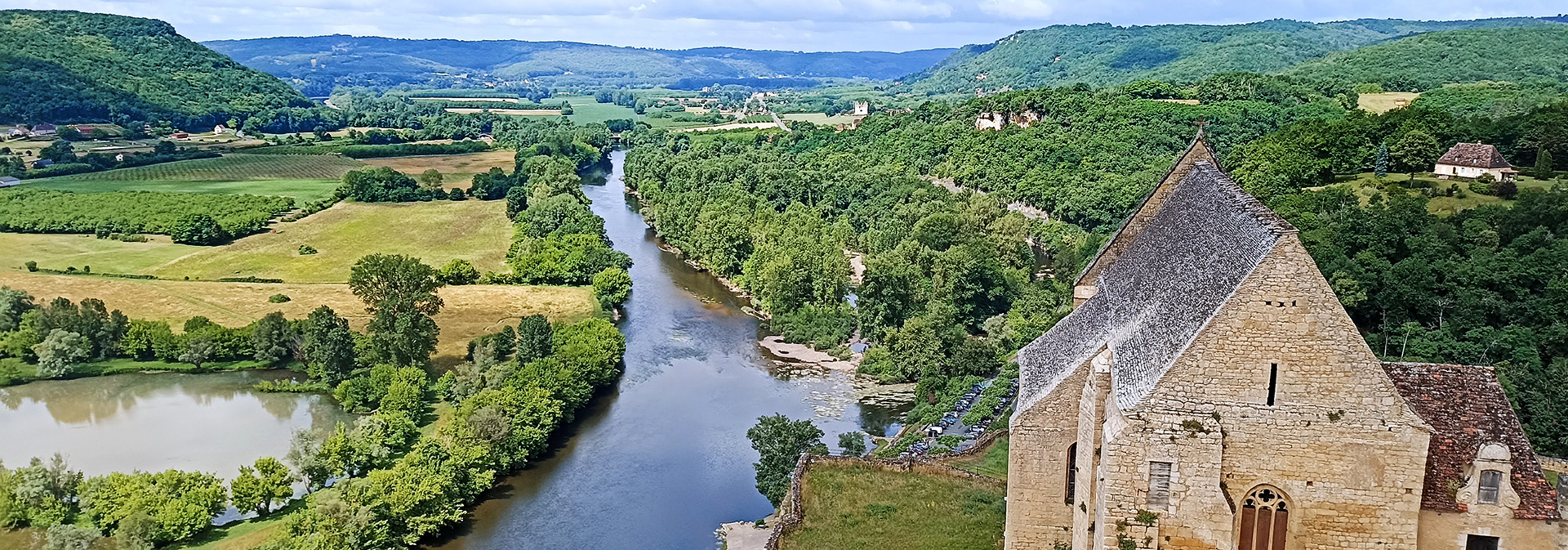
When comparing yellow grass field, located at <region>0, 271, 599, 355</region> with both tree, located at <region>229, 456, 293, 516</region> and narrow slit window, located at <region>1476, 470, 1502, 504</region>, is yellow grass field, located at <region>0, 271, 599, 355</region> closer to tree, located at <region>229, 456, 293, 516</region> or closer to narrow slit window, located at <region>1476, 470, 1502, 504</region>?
tree, located at <region>229, 456, 293, 516</region>

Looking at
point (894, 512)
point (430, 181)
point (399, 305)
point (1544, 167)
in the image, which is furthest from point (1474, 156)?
point (430, 181)

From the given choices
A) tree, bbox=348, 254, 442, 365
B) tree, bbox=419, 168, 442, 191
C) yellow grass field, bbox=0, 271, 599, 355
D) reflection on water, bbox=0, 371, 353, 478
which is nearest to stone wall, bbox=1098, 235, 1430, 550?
reflection on water, bbox=0, 371, 353, 478

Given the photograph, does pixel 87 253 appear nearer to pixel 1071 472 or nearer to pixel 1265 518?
pixel 1071 472

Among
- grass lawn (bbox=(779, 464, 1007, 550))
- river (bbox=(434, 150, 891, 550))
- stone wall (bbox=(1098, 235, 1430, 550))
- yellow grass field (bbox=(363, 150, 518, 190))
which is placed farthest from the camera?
yellow grass field (bbox=(363, 150, 518, 190))

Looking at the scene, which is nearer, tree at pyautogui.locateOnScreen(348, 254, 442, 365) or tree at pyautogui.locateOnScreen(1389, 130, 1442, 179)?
tree at pyautogui.locateOnScreen(348, 254, 442, 365)

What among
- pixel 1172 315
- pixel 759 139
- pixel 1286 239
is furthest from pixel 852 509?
pixel 759 139

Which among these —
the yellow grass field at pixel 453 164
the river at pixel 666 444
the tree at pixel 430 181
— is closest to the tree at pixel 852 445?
the river at pixel 666 444

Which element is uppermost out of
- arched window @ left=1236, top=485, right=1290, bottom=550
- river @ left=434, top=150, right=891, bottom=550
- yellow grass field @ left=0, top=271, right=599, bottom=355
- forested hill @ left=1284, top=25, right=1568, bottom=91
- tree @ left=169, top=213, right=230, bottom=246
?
forested hill @ left=1284, top=25, right=1568, bottom=91

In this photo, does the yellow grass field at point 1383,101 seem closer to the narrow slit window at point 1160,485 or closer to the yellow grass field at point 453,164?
the narrow slit window at point 1160,485
